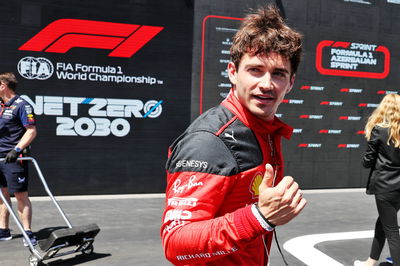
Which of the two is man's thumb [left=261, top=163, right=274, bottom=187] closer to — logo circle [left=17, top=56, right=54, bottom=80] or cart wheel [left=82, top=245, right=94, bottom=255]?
cart wheel [left=82, top=245, right=94, bottom=255]

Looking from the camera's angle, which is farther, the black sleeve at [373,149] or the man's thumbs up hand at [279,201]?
the black sleeve at [373,149]

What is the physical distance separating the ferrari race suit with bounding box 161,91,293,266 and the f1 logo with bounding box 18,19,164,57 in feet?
23.4

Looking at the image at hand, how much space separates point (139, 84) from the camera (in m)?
8.55

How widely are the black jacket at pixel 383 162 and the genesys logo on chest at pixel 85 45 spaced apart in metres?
5.25

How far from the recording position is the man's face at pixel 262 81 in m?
1.60

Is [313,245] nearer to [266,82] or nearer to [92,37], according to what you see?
[266,82]

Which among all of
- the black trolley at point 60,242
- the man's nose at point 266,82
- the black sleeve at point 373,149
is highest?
the man's nose at point 266,82

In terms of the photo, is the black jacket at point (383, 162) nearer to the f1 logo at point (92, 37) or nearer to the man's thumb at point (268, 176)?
the man's thumb at point (268, 176)

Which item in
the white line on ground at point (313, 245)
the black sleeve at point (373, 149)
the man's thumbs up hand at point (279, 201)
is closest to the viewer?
the man's thumbs up hand at point (279, 201)

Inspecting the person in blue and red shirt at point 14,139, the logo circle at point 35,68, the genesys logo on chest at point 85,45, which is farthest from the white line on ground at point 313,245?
the logo circle at point 35,68

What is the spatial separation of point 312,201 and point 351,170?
2.36 m

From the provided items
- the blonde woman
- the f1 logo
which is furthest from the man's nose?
the f1 logo

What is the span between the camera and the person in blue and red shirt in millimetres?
5211

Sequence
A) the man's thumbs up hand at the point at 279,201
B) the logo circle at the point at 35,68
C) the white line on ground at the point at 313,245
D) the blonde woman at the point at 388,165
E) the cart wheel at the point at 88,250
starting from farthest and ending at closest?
1. the logo circle at the point at 35,68
2. the white line on ground at the point at 313,245
3. the cart wheel at the point at 88,250
4. the blonde woman at the point at 388,165
5. the man's thumbs up hand at the point at 279,201
